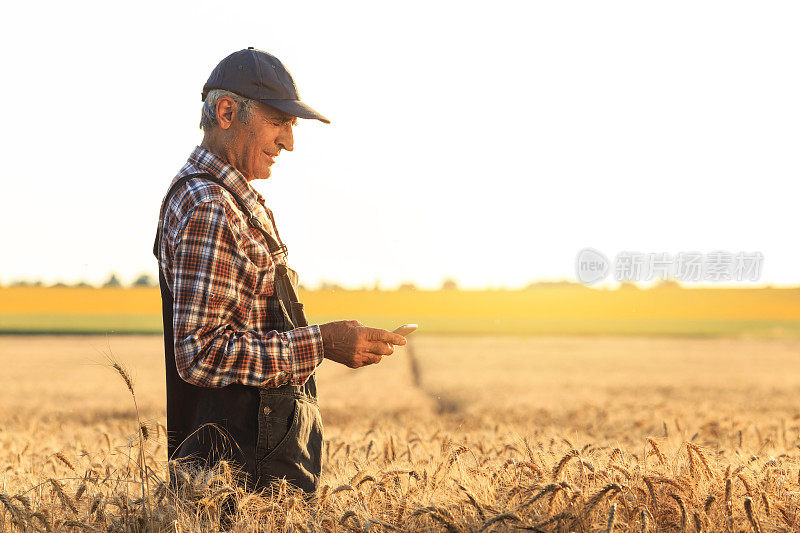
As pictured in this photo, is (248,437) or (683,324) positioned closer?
(248,437)

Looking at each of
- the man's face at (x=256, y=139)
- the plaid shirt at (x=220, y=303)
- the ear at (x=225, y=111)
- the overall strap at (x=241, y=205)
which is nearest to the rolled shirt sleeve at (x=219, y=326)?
the plaid shirt at (x=220, y=303)

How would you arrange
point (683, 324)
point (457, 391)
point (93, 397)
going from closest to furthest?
point (93, 397), point (457, 391), point (683, 324)

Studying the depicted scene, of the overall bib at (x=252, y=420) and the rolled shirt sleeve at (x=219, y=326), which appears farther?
the overall bib at (x=252, y=420)

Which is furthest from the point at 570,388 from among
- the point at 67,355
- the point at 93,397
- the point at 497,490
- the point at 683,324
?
the point at 683,324

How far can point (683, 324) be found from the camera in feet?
190

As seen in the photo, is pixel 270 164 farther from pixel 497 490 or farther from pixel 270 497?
pixel 497 490

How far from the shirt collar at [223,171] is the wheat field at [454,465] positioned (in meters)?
0.91

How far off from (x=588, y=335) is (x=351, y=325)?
132 feet

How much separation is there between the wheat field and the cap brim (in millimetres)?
1310

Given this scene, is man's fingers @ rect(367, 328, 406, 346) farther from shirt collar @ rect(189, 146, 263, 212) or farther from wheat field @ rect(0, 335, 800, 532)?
shirt collar @ rect(189, 146, 263, 212)

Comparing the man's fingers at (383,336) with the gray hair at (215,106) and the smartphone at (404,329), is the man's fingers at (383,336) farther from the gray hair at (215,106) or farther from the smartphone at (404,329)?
the gray hair at (215,106)

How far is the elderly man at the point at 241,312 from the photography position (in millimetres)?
3326

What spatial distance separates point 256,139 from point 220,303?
806 millimetres

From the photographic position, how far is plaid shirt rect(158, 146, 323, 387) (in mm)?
3309
